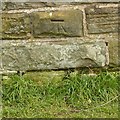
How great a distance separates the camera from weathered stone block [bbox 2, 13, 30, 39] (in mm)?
3725

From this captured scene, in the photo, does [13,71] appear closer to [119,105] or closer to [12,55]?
[12,55]

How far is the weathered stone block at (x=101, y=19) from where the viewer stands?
12.2ft

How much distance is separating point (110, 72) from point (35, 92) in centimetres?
74

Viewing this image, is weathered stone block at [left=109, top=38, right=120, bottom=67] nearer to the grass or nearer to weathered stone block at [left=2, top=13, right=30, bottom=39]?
the grass

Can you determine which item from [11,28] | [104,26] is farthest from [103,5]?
[11,28]

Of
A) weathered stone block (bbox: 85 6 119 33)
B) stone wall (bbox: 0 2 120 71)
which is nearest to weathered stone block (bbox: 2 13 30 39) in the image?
stone wall (bbox: 0 2 120 71)

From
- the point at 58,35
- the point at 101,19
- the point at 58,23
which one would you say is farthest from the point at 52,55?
the point at 101,19

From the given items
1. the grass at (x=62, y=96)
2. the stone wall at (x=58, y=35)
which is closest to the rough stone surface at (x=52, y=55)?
the stone wall at (x=58, y=35)

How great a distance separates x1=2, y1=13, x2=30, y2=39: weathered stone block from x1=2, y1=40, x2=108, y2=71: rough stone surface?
75 millimetres

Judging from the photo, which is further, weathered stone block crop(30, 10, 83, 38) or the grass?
weathered stone block crop(30, 10, 83, 38)

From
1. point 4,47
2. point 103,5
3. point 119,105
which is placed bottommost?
point 119,105

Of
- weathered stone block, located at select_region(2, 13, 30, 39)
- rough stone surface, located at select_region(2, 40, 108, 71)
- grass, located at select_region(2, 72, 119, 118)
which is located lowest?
grass, located at select_region(2, 72, 119, 118)

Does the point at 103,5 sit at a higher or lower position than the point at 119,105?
higher

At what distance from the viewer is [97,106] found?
138 inches
